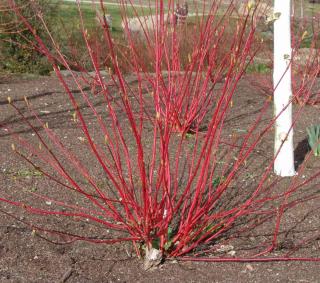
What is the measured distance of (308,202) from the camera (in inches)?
164

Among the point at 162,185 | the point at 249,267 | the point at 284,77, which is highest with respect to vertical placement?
the point at 284,77

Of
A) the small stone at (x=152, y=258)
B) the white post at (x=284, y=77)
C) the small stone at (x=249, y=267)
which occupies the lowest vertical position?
the small stone at (x=249, y=267)

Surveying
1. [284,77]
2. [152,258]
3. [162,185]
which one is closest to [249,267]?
[152,258]

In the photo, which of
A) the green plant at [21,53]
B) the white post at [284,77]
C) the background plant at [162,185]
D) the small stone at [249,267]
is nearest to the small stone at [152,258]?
the background plant at [162,185]

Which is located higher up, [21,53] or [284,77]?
[284,77]

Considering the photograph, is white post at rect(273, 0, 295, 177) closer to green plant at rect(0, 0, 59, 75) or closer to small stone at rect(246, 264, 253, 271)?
small stone at rect(246, 264, 253, 271)

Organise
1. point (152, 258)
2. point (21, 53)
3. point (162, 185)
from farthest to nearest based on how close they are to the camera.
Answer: point (21, 53), point (162, 185), point (152, 258)

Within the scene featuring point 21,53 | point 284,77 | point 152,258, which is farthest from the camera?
point 21,53

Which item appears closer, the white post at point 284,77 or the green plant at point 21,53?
the white post at point 284,77

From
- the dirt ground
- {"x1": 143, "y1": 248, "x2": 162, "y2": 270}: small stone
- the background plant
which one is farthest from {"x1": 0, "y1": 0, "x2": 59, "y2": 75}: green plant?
{"x1": 143, "y1": 248, "x2": 162, "y2": 270}: small stone

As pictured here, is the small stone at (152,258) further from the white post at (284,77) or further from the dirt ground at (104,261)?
the white post at (284,77)

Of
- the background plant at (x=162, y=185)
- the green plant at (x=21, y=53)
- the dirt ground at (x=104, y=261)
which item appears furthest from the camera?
the green plant at (x=21, y=53)

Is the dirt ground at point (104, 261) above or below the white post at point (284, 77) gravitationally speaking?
below

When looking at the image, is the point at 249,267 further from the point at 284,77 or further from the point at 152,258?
the point at 284,77
